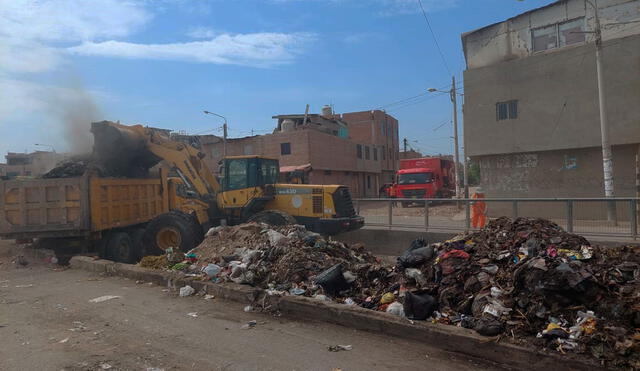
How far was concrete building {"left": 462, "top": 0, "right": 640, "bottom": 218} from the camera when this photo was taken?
16.1 metres

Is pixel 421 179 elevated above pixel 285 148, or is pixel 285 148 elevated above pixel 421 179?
pixel 285 148

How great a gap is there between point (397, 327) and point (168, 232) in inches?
294

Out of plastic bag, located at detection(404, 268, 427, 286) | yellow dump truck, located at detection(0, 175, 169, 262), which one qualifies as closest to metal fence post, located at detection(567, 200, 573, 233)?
plastic bag, located at detection(404, 268, 427, 286)

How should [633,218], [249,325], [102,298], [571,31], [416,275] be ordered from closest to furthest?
[249,325] → [416,275] → [102,298] → [633,218] → [571,31]

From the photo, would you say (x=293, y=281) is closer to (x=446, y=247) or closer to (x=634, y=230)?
(x=446, y=247)

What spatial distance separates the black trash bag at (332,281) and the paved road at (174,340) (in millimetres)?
725

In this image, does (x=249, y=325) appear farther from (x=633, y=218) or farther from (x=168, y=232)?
(x=633, y=218)

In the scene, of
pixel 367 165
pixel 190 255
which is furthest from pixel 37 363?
pixel 367 165

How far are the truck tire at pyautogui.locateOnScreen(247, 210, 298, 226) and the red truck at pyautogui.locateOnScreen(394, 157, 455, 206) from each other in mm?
18558

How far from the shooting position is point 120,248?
10125 millimetres

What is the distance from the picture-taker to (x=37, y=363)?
4.25m

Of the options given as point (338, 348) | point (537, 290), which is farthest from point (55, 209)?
point (537, 290)

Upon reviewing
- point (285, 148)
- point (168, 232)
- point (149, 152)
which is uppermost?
point (285, 148)

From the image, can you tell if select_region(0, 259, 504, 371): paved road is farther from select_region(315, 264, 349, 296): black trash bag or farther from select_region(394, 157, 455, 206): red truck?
select_region(394, 157, 455, 206): red truck
